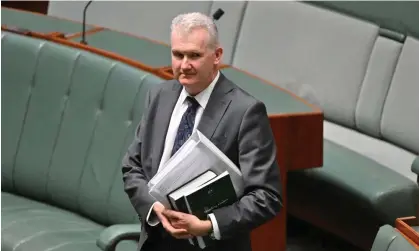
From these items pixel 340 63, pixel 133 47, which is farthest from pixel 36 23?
pixel 340 63

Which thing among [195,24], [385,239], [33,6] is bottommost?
[33,6]

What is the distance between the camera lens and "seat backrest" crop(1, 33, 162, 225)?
9.35 ft

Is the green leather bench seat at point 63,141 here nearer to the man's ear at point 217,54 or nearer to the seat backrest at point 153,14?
the man's ear at point 217,54

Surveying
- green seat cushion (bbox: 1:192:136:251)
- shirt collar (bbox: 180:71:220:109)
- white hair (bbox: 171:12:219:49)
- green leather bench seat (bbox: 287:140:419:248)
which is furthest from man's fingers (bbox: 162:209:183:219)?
green leather bench seat (bbox: 287:140:419:248)

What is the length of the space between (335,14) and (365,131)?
1.69 feet

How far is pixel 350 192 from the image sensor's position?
10.2 ft

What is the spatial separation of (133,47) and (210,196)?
1.49 metres

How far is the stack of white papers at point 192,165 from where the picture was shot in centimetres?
183

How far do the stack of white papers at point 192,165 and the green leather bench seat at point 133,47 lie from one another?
3.56 feet

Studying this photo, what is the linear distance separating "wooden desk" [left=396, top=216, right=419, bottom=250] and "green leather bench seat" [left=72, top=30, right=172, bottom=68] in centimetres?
124

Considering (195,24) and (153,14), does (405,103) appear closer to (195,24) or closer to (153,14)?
(153,14)

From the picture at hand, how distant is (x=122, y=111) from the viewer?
287 cm

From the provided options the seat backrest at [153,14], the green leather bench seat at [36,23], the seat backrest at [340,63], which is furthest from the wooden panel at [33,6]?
the seat backrest at [340,63]

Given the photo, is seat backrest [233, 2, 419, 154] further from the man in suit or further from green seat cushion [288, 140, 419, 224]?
the man in suit
